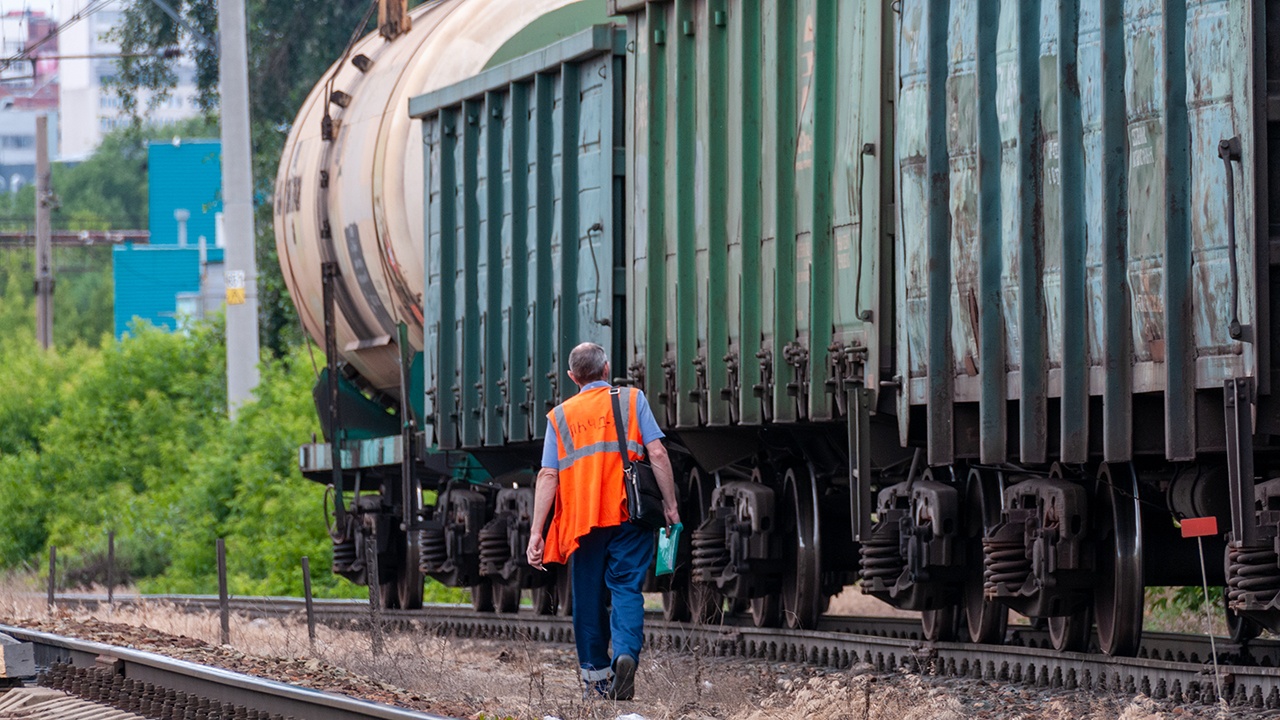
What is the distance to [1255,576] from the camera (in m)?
7.49

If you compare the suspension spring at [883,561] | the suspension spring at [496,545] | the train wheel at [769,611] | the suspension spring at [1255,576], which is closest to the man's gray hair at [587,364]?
the suspension spring at [883,561]

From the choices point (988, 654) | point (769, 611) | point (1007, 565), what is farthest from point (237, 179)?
point (1007, 565)

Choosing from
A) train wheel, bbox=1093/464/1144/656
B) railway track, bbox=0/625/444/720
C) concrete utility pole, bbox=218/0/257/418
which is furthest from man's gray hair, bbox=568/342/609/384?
concrete utility pole, bbox=218/0/257/418

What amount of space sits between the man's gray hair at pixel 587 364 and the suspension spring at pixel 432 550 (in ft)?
24.5

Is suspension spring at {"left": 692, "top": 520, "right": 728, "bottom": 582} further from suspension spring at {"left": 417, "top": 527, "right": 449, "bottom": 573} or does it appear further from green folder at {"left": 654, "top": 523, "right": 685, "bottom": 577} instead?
suspension spring at {"left": 417, "top": 527, "right": 449, "bottom": 573}

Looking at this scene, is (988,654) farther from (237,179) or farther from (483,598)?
(237,179)

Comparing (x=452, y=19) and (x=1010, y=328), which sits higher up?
(x=452, y=19)

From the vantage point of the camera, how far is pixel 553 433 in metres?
8.27

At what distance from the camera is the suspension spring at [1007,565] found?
899 cm

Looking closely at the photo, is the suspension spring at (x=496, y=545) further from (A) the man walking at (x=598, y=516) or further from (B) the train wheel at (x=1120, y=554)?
(A) the man walking at (x=598, y=516)

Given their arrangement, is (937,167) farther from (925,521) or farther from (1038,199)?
(925,521)

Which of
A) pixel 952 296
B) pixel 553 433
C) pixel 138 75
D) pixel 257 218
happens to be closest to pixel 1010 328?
pixel 952 296

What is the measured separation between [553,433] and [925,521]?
2389mm

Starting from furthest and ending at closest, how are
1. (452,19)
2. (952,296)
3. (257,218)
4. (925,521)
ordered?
(257,218)
(452,19)
(925,521)
(952,296)
